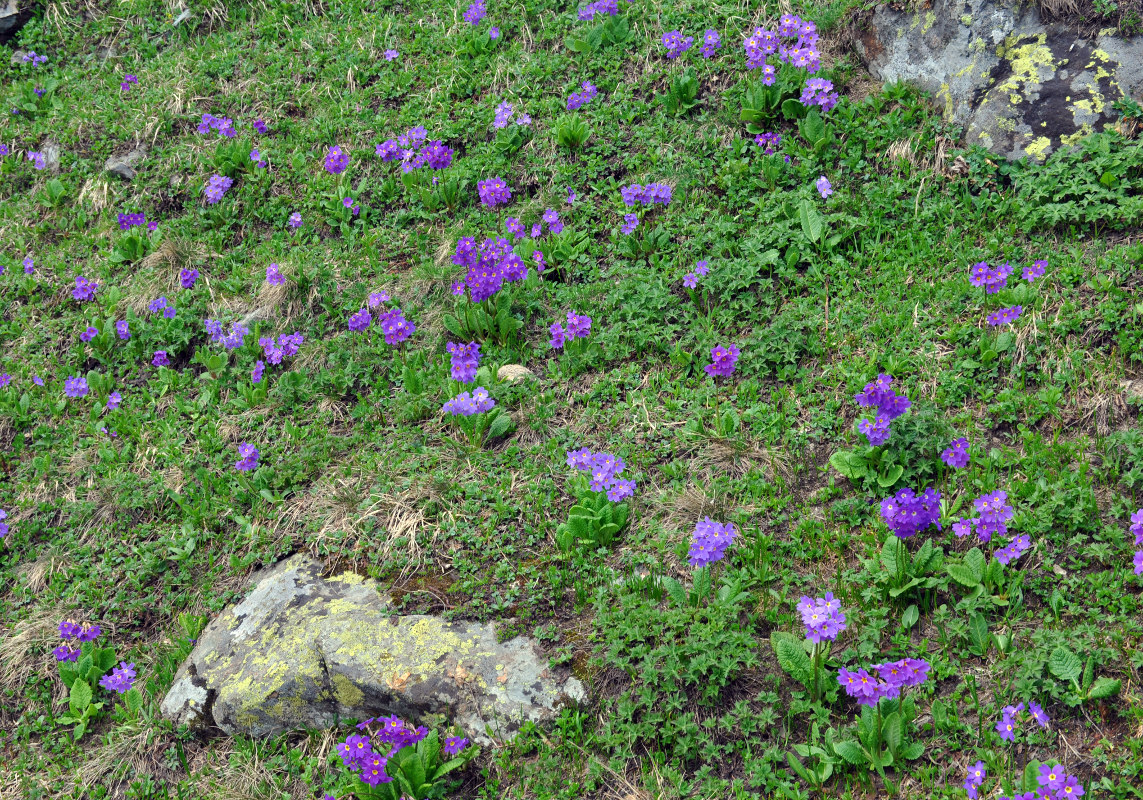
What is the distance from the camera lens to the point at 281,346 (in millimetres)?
5629

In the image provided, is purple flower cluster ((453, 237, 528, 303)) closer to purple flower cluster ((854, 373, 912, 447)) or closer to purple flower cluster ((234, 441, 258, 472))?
purple flower cluster ((234, 441, 258, 472))

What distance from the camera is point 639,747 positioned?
11.3 ft

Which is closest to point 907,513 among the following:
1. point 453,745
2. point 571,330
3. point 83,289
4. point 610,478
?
point 610,478

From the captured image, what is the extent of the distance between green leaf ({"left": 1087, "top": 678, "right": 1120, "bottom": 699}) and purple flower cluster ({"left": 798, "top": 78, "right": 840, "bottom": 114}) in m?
3.80

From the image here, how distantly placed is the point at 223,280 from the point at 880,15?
4833 millimetres

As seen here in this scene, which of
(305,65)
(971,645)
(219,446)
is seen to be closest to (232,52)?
(305,65)

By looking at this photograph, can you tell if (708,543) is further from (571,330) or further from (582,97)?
(582,97)

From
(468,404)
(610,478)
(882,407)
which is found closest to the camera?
(882,407)

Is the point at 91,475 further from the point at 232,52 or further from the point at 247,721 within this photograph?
the point at 232,52

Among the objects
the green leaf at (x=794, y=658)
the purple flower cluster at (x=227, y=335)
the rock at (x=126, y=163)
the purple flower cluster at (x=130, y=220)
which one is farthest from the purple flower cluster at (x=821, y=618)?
the rock at (x=126, y=163)

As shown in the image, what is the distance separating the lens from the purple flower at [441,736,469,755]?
11.7 feet

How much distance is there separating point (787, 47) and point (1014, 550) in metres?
3.90

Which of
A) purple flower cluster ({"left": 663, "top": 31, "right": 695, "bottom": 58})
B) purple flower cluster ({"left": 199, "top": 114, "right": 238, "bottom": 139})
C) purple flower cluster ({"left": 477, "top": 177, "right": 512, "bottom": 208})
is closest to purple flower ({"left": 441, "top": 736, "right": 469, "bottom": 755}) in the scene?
purple flower cluster ({"left": 477, "top": 177, "right": 512, "bottom": 208})

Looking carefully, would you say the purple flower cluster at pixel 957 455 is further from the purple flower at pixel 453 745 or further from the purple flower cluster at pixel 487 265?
the purple flower cluster at pixel 487 265
